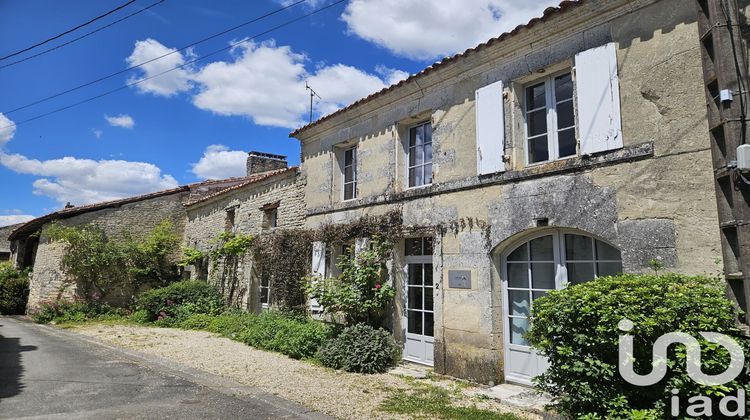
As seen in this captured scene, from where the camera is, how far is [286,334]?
28.8 ft

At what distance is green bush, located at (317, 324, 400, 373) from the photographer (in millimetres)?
7117

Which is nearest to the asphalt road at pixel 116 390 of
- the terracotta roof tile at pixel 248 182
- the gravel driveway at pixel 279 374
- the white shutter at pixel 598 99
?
the gravel driveway at pixel 279 374

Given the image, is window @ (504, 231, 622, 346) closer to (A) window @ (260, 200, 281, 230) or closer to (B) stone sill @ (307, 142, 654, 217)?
(B) stone sill @ (307, 142, 654, 217)

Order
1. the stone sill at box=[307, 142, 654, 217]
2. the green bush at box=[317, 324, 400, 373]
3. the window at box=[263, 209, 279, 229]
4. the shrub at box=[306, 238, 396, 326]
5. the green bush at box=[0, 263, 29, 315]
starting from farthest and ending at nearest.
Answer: the green bush at box=[0, 263, 29, 315] < the window at box=[263, 209, 279, 229] < the shrub at box=[306, 238, 396, 326] < the green bush at box=[317, 324, 400, 373] < the stone sill at box=[307, 142, 654, 217]

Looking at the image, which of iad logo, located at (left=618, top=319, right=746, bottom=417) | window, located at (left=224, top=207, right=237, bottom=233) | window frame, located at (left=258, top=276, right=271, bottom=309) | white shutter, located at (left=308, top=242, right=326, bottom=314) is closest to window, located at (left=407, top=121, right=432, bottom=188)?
white shutter, located at (left=308, top=242, right=326, bottom=314)

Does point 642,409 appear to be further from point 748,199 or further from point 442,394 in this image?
point 442,394

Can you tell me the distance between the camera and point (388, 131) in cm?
867

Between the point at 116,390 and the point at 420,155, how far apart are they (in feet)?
19.8

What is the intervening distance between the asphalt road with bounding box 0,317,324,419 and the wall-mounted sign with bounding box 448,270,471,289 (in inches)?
117

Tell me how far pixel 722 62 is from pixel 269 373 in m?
7.00

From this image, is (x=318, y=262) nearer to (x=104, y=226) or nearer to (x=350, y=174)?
(x=350, y=174)

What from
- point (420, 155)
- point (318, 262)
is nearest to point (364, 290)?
point (318, 262)

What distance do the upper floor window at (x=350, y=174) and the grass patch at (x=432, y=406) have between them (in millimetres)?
4691

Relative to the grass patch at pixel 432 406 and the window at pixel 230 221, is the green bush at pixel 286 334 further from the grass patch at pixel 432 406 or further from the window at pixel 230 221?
the window at pixel 230 221
